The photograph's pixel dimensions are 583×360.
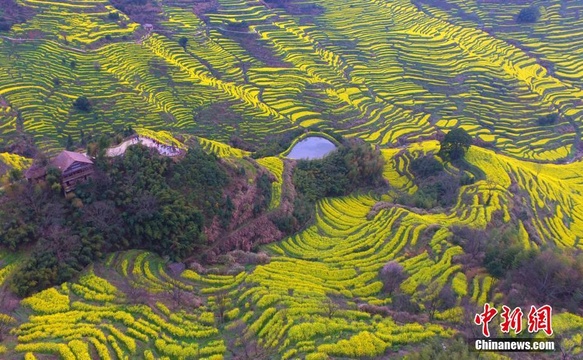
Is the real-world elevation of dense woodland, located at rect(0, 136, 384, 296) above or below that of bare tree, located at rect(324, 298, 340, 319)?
above

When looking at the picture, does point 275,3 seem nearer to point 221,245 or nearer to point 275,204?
point 275,204

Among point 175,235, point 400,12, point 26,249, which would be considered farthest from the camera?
point 400,12

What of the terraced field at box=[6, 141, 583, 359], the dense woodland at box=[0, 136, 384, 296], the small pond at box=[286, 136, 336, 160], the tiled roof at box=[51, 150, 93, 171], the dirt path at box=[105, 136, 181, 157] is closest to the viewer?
the terraced field at box=[6, 141, 583, 359]

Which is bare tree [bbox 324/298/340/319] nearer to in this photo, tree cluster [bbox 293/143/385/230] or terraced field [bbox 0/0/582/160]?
tree cluster [bbox 293/143/385/230]

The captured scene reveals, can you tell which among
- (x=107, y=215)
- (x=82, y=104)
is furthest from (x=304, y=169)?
(x=82, y=104)

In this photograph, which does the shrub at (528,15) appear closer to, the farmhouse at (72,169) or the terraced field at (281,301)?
the terraced field at (281,301)

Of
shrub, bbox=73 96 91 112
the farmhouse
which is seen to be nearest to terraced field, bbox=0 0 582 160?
shrub, bbox=73 96 91 112

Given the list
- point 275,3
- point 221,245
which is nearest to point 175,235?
point 221,245
